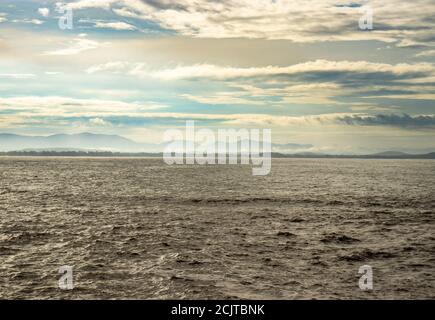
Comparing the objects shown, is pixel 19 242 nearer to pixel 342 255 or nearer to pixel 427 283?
pixel 342 255

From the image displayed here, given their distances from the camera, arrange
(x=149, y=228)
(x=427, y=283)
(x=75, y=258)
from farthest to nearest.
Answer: (x=149, y=228) → (x=75, y=258) → (x=427, y=283)

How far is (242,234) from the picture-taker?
37.5 m

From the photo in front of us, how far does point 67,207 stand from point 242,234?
29.4 metres

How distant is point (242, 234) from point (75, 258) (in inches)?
606

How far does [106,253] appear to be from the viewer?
29.7m

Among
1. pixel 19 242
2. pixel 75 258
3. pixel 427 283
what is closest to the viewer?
pixel 427 283
